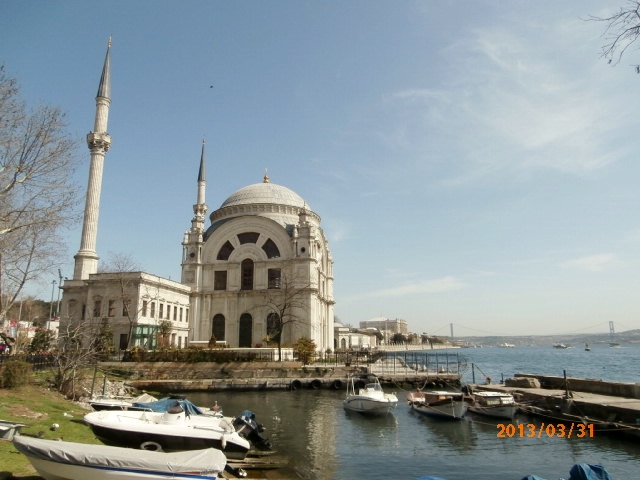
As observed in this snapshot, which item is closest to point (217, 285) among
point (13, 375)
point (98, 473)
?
point (13, 375)

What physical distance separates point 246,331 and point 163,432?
37.8 m

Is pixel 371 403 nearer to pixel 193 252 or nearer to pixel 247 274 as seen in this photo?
pixel 247 274

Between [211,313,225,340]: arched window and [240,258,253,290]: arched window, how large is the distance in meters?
4.32

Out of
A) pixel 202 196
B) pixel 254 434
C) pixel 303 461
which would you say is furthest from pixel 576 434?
pixel 202 196

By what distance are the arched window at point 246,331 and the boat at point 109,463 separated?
42215 millimetres

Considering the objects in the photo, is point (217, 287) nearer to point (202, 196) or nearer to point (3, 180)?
point (202, 196)

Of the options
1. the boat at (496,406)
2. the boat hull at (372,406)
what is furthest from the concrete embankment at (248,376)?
the boat at (496,406)

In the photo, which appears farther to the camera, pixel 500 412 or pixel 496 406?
pixel 496 406

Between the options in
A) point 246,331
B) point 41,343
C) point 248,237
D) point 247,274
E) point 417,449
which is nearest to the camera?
point 417,449

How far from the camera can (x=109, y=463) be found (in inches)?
363

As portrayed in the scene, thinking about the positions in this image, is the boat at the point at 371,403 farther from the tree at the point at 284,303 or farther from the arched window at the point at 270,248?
the arched window at the point at 270,248

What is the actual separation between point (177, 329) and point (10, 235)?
29532 millimetres

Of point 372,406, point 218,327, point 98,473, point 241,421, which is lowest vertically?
point 372,406

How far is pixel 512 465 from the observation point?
622 inches
